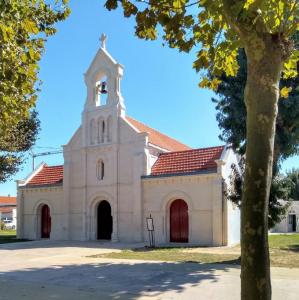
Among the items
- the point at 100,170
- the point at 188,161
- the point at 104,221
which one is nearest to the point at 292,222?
the point at 188,161

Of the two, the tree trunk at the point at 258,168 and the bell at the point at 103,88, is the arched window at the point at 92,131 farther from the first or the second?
the tree trunk at the point at 258,168

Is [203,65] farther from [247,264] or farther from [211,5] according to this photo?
[247,264]

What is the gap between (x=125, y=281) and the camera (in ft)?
39.8

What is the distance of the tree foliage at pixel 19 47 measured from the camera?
8414 mm

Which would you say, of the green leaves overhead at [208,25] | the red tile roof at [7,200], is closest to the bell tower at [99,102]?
the green leaves overhead at [208,25]

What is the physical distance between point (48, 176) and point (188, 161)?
12.6 m

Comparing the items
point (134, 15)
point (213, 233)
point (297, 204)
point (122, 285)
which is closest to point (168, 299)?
point (122, 285)

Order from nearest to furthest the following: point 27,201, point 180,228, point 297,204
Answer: point 180,228 < point 27,201 < point 297,204

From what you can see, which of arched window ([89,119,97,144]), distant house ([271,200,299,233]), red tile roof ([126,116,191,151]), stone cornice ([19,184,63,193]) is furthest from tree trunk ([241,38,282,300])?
distant house ([271,200,299,233])

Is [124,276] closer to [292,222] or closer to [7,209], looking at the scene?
[292,222]

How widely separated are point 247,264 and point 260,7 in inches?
103

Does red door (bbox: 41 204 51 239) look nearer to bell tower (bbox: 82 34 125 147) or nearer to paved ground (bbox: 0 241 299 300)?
bell tower (bbox: 82 34 125 147)

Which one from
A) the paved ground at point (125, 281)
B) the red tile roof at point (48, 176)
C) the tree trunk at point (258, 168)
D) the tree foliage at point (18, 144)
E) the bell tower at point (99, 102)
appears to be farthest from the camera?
the red tile roof at point (48, 176)

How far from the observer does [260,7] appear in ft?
15.2
